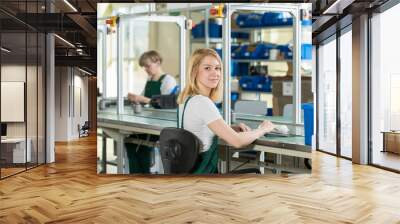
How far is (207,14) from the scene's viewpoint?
19.4ft

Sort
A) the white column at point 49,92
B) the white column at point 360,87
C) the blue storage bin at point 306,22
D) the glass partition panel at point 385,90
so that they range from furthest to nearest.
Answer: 1. the white column at point 49,92
2. the white column at point 360,87
3. the glass partition panel at point 385,90
4. the blue storage bin at point 306,22

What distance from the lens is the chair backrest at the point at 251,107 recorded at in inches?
233

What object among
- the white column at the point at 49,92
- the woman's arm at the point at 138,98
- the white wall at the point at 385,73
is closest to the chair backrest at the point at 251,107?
the woman's arm at the point at 138,98

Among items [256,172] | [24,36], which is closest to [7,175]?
[24,36]

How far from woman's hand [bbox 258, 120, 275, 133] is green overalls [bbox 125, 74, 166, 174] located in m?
1.44

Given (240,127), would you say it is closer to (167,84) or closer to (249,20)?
(167,84)

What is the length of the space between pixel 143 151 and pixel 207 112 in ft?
3.36

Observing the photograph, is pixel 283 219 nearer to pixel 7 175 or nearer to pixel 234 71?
pixel 234 71

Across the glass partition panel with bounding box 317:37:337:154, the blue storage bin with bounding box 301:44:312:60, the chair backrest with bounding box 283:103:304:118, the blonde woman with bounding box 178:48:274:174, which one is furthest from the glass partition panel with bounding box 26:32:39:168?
the glass partition panel with bounding box 317:37:337:154

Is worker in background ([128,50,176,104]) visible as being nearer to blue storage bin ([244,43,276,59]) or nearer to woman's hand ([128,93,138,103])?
woman's hand ([128,93,138,103])

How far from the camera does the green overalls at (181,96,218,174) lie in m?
5.85

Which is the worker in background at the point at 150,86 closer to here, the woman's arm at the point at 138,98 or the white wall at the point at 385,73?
the woman's arm at the point at 138,98

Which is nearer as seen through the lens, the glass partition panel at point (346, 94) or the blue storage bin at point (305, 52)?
the blue storage bin at point (305, 52)

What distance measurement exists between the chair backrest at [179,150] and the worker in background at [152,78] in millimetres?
519
